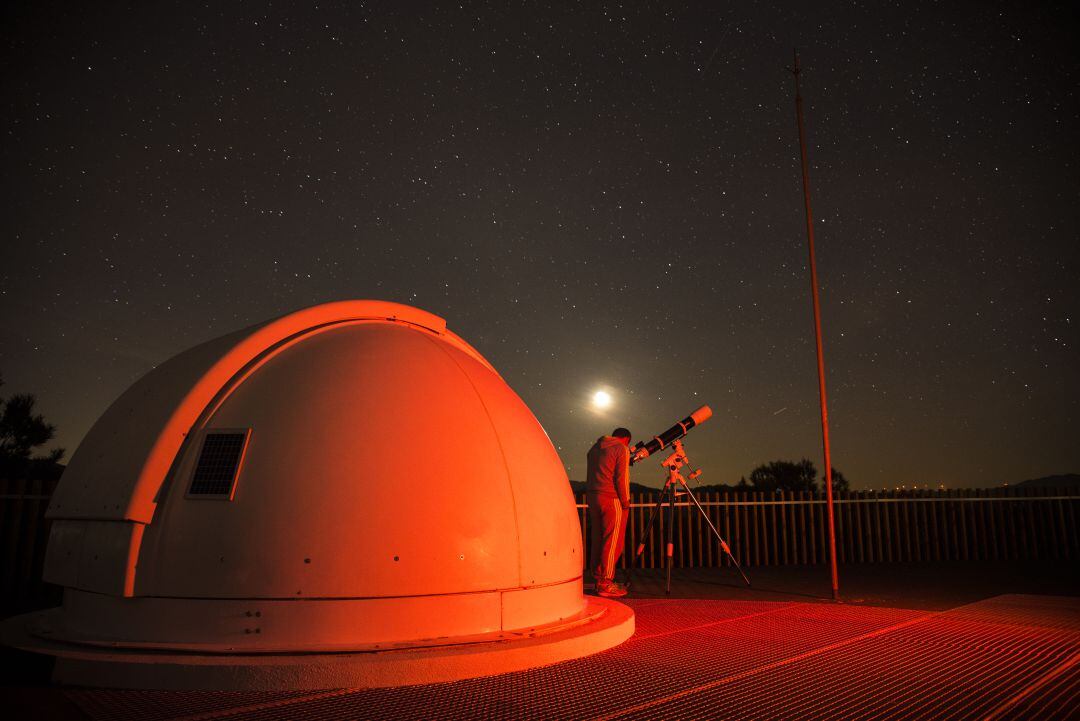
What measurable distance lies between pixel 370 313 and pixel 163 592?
285 centimetres

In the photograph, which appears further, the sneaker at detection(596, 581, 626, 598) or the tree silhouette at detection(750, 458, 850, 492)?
the tree silhouette at detection(750, 458, 850, 492)

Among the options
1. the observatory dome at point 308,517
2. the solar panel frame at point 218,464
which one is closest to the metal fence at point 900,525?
the observatory dome at point 308,517

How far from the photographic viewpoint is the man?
8789mm

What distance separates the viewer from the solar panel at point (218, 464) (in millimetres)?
4703

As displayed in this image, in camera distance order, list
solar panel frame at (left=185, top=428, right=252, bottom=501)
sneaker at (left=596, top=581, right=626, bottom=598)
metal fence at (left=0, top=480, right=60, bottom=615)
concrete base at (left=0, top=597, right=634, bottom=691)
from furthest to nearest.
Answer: metal fence at (left=0, top=480, right=60, bottom=615), sneaker at (left=596, top=581, right=626, bottom=598), solar panel frame at (left=185, top=428, right=252, bottom=501), concrete base at (left=0, top=597, right=634, bottom=691)

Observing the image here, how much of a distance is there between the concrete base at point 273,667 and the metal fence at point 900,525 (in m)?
A: 11.7

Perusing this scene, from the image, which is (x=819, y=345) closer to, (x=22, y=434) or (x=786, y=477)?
(x=22, y=434)

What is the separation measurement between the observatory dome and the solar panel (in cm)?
1

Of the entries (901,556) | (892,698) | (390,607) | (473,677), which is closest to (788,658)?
(892,698)

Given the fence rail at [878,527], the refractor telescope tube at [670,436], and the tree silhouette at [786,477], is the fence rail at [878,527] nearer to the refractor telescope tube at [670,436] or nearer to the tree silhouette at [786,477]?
the refractor telescope tube at [670,436]

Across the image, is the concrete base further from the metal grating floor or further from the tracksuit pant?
the tracksuit pant

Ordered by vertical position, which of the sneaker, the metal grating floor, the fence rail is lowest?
the metal grating floor

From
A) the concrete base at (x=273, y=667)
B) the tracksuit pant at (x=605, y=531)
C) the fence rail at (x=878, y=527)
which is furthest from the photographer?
the fence rail at (x=878, y=527)

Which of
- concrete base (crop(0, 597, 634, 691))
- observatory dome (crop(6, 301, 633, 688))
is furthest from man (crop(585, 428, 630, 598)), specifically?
concrete base (crop(0, 597, 634, 691))
